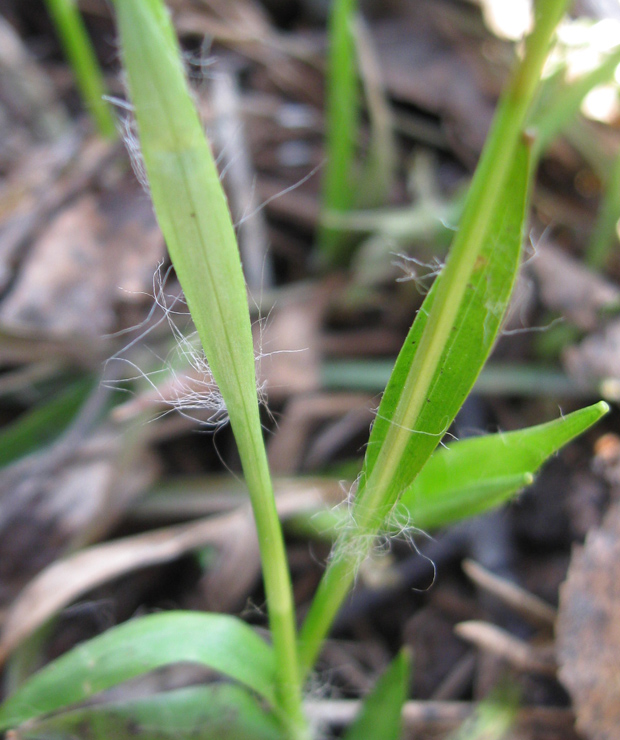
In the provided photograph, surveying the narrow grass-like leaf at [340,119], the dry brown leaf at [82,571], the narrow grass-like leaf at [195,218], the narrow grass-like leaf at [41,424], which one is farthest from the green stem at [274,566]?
the narrow grass-like leaf at [340,119]

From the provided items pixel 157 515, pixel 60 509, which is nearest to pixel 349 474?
pixel 157 515

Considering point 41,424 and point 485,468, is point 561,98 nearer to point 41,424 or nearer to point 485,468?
point 485,468

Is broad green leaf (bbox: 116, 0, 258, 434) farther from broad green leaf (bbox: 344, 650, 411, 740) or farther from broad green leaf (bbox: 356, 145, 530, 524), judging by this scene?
broad green leaf (bbox: 344, 650, 411, 740)

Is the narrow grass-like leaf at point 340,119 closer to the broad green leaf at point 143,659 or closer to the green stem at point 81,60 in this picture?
the green stem at point 81,60

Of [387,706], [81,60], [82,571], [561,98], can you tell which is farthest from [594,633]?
[81,60]

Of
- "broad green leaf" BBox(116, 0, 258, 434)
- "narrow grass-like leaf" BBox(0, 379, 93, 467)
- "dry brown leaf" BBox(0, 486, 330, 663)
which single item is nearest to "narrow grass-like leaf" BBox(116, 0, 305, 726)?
"broad green leaf" BBox(116, 0, 258, 434)

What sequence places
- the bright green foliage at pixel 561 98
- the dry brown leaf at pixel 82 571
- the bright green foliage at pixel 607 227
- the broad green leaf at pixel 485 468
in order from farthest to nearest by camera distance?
the bright green foliage at pixel 607 227
the bright green foliage at pixel 561 98
the dry brown leaf at pixel 82 571
the broad green leaf at pixel 485 468
